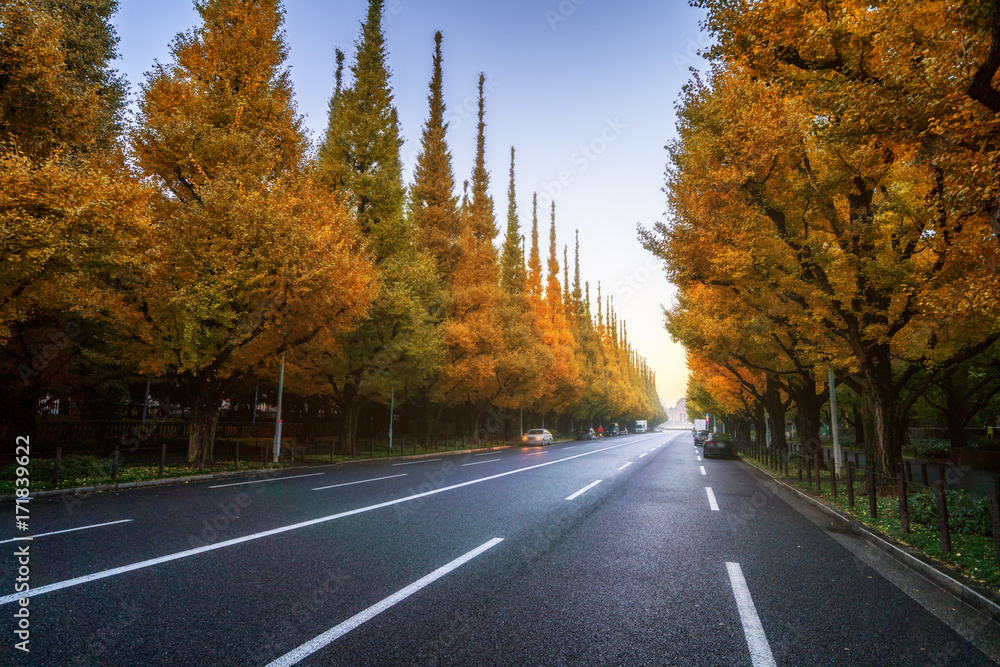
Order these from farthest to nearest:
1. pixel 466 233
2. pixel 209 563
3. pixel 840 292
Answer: pixel 466 233 < pixel 840 292 < pixel 209 563

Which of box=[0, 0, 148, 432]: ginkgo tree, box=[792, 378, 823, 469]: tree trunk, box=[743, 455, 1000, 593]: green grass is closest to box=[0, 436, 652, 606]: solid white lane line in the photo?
box=[0, 0, 148, 432]: ginkgo tree

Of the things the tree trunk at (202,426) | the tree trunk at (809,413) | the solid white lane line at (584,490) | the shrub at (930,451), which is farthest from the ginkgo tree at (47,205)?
the shrub at (930,451)

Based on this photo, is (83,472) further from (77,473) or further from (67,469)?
(67,469)

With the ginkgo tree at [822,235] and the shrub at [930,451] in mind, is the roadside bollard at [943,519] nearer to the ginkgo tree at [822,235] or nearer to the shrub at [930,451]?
the ginkgo tree at [822,235]

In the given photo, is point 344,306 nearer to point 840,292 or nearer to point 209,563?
point 209,563

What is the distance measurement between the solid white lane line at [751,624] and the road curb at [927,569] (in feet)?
6.33

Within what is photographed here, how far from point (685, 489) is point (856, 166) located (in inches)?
319

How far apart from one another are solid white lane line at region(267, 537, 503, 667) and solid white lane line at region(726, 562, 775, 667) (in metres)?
2.68

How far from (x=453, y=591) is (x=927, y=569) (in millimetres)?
5355

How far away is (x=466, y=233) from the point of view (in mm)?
31188

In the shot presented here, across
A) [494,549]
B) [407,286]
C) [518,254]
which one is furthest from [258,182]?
[518,254]

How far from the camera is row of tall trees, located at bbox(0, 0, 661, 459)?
10.1 metres

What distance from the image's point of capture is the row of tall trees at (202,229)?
33.2ft

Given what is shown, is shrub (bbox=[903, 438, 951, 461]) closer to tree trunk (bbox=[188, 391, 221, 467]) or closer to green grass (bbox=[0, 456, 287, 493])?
tree trunk (bbox=[188, 391, 221, 467])
